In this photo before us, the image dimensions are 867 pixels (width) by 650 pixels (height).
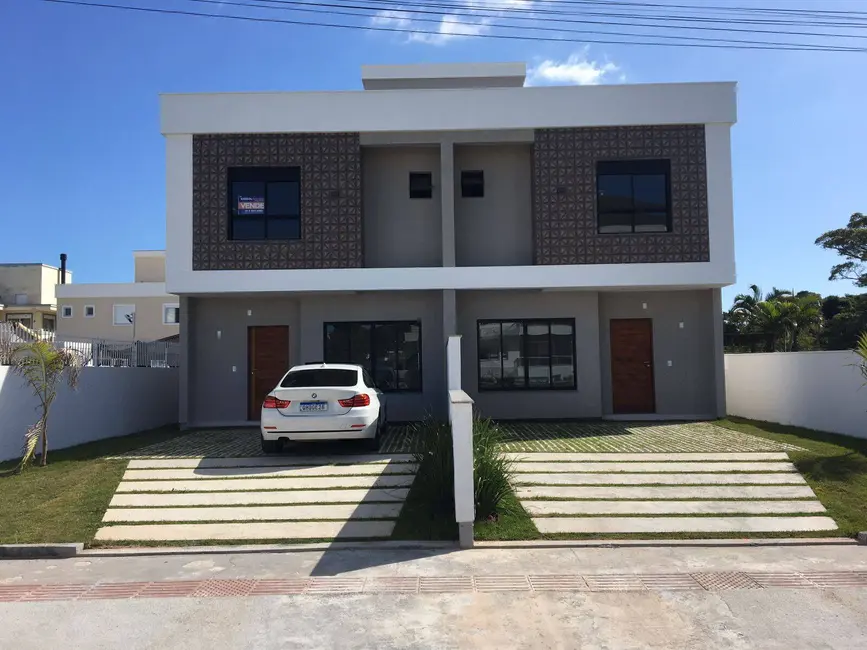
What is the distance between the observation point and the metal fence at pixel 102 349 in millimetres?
10969

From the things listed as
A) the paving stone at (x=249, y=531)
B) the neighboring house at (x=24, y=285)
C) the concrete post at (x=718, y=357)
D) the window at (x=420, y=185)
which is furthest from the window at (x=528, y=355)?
the neighboring house at (x=24, y=285)

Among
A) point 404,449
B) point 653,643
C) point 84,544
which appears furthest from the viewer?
point 404,449

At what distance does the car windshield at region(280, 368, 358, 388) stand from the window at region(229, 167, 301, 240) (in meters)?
4.30

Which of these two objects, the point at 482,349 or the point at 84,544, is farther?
the point at 482,349

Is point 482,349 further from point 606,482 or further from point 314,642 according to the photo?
point 314,642

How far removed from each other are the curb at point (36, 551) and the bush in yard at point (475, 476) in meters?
3.73

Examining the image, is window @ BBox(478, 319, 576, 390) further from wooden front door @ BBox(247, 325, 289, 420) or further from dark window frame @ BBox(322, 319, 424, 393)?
wooden front door @ BBox(247, 325, 289, 420)

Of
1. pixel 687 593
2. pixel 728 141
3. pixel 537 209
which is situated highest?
pixel 728 141

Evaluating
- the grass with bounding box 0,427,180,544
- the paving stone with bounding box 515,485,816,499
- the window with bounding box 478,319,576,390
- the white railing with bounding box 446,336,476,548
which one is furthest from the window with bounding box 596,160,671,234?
the grass with bounding box 0,427,180,544

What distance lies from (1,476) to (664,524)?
29.5 feet

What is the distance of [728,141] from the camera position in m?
13.8

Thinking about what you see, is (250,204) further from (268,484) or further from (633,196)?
(633,196)

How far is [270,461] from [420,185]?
735cm

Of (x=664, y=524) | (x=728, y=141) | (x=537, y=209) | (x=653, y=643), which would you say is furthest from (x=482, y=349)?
(x=653, y=643)
